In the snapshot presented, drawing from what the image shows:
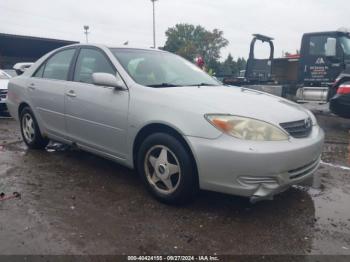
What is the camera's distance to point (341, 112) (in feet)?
24.8

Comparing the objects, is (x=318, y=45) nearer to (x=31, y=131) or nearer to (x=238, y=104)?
(x=238, y=104)

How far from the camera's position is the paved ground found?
8.68ft

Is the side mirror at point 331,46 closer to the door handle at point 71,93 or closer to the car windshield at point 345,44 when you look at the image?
the car windshield at point 345,44

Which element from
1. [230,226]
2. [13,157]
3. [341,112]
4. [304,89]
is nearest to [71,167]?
[13,157]

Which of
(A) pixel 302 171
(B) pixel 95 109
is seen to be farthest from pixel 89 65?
(A) pixel 302 171

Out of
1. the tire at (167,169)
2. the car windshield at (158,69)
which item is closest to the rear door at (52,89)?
the car windshield at (158,69)

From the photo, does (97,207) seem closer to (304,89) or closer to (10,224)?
(10,224)

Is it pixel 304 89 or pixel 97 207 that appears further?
pixel 304 89

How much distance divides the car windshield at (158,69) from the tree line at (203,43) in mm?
61423

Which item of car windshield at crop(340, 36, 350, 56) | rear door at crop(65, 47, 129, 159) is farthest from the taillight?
rear door at crop(65, 47, 129, 159)

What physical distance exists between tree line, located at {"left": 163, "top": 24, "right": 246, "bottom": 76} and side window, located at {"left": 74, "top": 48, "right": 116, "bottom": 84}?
61.6 m

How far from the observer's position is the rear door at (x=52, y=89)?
14.6 ft

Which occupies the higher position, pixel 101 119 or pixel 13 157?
pixel 101 119

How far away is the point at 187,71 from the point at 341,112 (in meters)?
4.73
